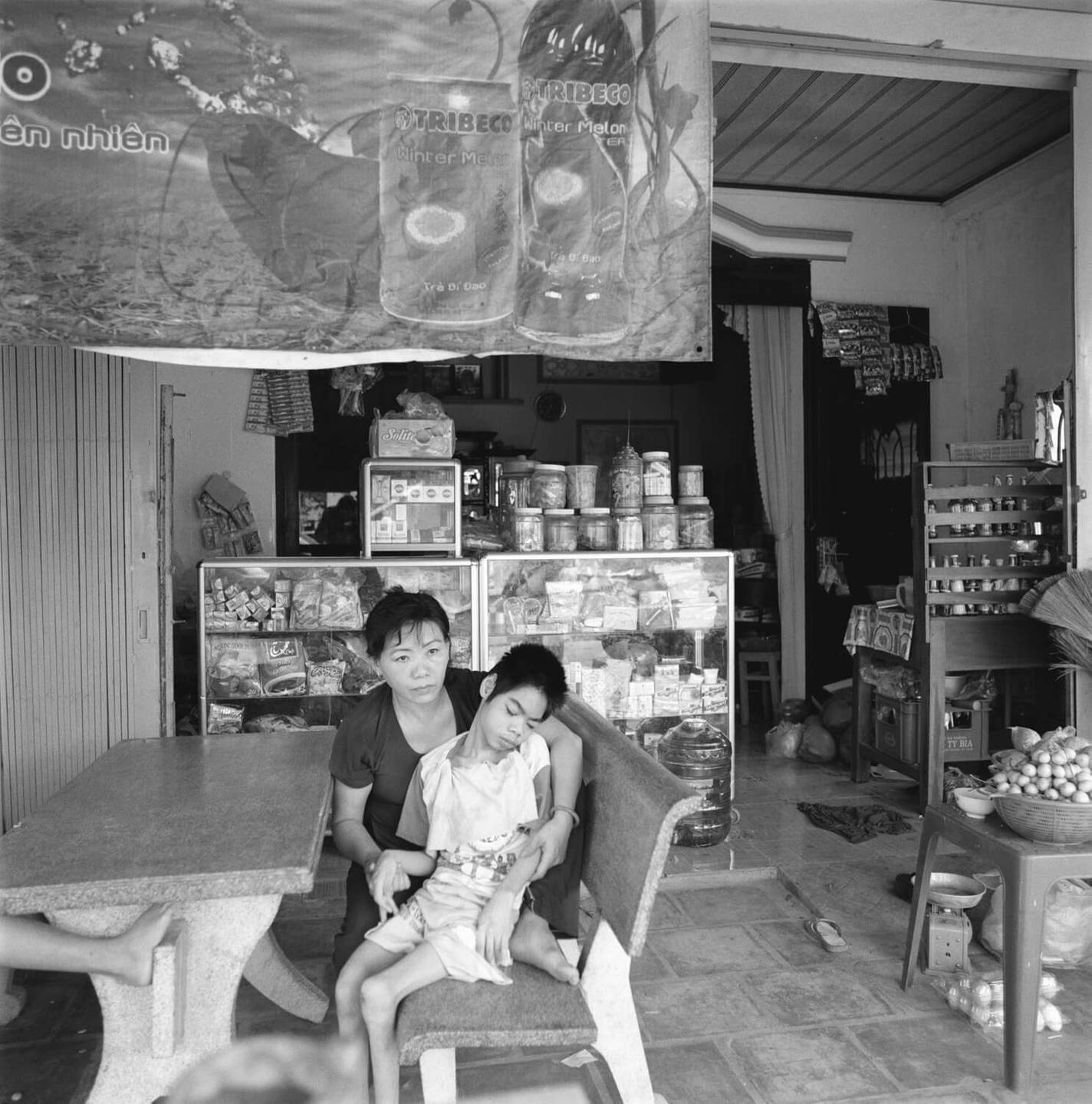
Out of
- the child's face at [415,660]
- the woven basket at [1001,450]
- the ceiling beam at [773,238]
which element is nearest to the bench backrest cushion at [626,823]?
the child's face at [415,660]

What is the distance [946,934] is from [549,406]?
6521 millimetres

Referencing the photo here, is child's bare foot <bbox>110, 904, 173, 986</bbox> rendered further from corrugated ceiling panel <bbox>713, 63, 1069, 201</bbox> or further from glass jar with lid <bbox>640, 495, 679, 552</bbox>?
corrugated ceiling panel <bbox>713, 63, 1069, 201</bbox>

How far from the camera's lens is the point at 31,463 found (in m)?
4.04

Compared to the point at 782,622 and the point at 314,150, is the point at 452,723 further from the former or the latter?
the point at 782,622

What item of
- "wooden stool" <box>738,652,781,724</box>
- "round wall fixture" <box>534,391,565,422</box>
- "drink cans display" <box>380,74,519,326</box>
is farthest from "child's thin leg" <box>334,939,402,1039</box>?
"round wall fixture" <box>534,391,565,422</box>

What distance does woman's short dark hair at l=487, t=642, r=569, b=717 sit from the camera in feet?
8.33

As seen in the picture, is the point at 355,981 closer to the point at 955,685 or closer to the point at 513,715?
the point at 513,715

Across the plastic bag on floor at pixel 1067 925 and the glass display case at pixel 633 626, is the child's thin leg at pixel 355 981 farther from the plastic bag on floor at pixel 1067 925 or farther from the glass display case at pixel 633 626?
the glass display case at pixel 633 626

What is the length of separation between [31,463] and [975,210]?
658 cm

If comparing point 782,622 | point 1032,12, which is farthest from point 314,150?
point 782,622

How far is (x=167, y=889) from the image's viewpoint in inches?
79.4

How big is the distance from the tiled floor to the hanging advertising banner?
2.21 meters

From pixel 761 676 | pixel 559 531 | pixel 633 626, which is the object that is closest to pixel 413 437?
pixel 559 531

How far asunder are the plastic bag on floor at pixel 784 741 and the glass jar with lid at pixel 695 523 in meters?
2.15
